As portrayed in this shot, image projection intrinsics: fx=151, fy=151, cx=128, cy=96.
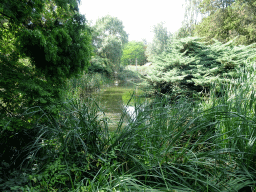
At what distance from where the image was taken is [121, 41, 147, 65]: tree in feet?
129

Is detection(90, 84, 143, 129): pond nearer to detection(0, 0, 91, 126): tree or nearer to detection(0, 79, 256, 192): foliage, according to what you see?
detection(0, 79, 256, 192): foliage

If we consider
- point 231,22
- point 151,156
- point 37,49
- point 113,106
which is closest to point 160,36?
point 231,22

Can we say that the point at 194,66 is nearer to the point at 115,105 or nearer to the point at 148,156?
the point at 115,105

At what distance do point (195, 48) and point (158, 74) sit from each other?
6.73 feet

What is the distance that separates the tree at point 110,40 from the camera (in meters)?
18.2

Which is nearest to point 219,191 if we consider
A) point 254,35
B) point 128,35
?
point 254,35

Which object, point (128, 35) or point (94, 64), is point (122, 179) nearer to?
point (94, 64)

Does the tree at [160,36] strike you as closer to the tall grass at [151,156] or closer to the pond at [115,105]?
the pond at [115,105]

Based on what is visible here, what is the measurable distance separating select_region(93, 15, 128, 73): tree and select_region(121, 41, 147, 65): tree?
17601mm

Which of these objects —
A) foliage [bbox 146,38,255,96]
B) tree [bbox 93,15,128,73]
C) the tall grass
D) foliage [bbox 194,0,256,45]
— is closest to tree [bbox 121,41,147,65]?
tree [bbox 93,15,128,73]

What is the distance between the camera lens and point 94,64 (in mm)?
15219

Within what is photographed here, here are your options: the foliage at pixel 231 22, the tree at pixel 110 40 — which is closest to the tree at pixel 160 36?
the tree at pixel 110 40

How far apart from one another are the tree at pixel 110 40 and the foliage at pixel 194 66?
12066 mm

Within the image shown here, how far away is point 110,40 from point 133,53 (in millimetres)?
24004
